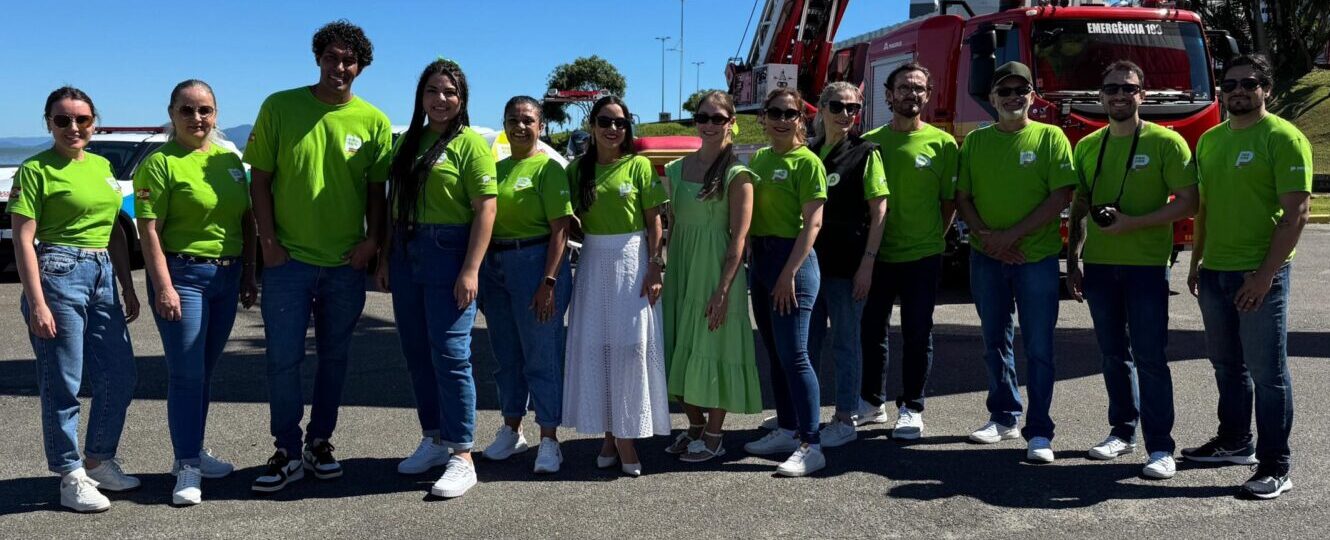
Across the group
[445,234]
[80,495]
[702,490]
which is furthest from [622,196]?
[80,495]

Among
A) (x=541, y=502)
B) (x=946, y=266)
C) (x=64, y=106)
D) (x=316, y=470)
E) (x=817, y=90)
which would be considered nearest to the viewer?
(x=64, y=106)

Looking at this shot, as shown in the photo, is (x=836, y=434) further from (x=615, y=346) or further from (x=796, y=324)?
(x=615, y=346)

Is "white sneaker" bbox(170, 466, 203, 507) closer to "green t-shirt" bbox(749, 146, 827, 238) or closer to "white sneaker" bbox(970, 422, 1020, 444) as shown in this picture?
"green t-shirt" bbox(749, 146, 827, 238)

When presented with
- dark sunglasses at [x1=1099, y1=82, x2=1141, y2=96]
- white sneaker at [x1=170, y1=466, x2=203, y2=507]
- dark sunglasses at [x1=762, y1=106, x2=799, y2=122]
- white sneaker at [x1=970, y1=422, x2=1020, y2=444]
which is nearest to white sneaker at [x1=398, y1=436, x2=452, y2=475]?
white sneaker at [x1=170, y1=466, x2=203, y2=507]

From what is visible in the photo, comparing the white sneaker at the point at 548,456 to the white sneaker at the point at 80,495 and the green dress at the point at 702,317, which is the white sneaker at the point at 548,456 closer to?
the green dress at the point at 702,317

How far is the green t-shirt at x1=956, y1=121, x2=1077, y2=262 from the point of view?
500 centimetres

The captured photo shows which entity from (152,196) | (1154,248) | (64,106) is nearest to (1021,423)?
(1154,248)

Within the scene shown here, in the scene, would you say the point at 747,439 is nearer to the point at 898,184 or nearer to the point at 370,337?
the point at 898,184

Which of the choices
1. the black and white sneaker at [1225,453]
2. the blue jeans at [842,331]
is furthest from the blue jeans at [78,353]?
the black and white sneaker at [1225,453]

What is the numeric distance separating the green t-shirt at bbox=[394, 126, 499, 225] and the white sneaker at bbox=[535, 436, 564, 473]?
42.0 inches

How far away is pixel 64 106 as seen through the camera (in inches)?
165

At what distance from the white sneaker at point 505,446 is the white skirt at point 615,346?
0.38m

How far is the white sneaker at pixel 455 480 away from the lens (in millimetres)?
4488

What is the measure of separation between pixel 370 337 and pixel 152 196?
172 inches
